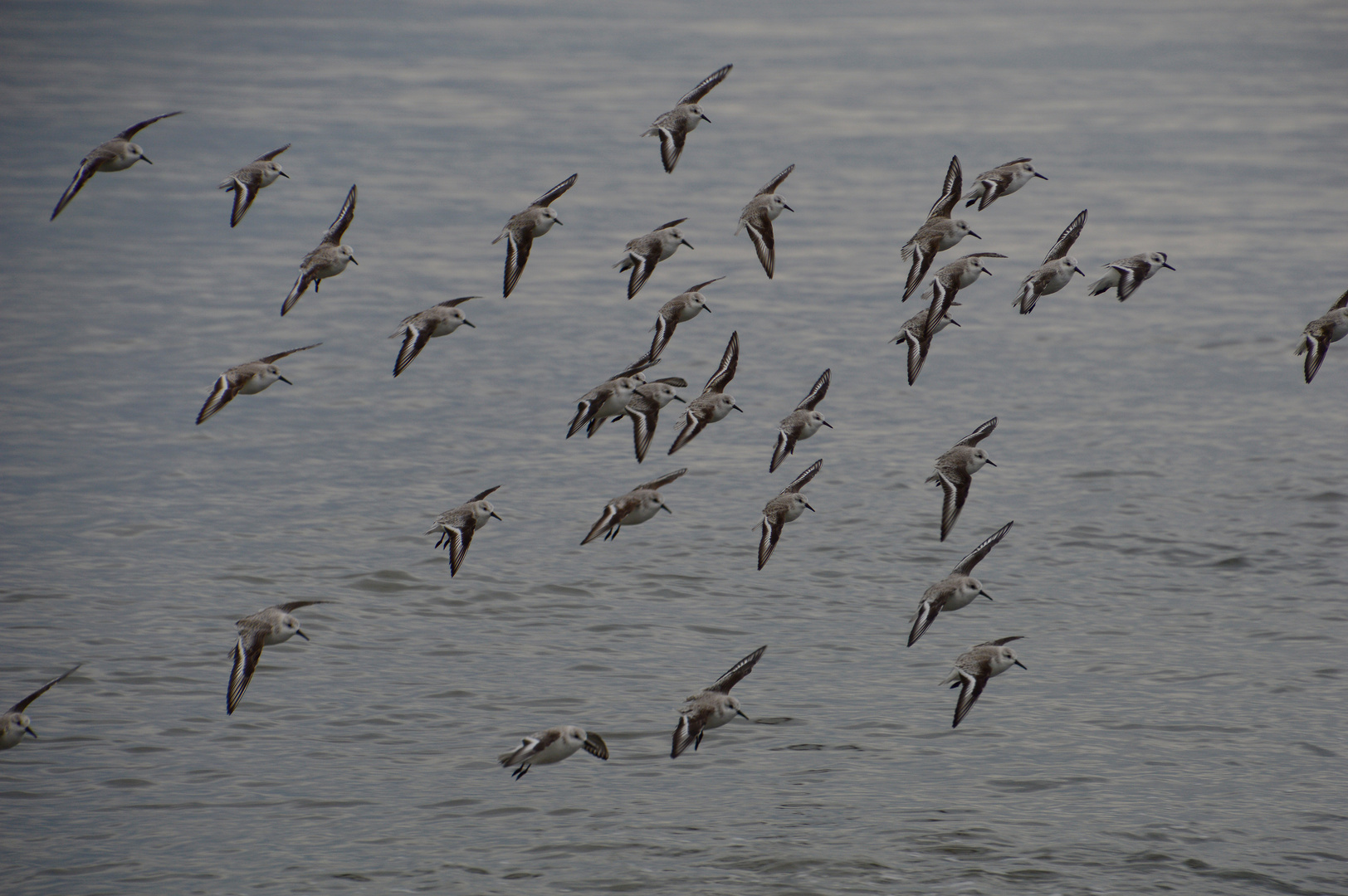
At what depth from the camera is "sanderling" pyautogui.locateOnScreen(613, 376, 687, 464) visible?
14922 mm

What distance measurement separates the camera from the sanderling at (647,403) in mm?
14922

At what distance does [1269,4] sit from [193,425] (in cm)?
6980

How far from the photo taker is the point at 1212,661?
1673cm

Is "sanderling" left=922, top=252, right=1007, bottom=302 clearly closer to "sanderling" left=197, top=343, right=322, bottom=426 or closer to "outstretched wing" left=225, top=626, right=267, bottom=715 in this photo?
"sanderling" left=197, top=343, right=322, bottom=426

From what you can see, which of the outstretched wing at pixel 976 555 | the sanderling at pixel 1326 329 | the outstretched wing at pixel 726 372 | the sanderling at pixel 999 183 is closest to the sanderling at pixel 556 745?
the outstretched wing at pixel 976 555

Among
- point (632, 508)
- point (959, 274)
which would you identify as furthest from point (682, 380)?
point (959, 274)

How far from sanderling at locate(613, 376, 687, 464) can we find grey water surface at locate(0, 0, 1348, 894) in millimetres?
2529

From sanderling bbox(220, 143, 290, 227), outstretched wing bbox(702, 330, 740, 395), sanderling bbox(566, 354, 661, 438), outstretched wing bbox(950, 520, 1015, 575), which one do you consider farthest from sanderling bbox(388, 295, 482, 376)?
outstretched wing bbox(950, 520, 1015, 575)

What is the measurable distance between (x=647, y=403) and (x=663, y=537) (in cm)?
549

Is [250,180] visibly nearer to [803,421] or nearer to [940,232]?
[803,421]

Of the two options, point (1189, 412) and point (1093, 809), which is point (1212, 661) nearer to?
point (1093, 809)

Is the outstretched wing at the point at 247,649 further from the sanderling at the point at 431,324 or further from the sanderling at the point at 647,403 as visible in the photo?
the sanderling at the point at 647,403

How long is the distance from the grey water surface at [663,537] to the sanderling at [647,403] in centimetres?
253

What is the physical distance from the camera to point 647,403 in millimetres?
15133
